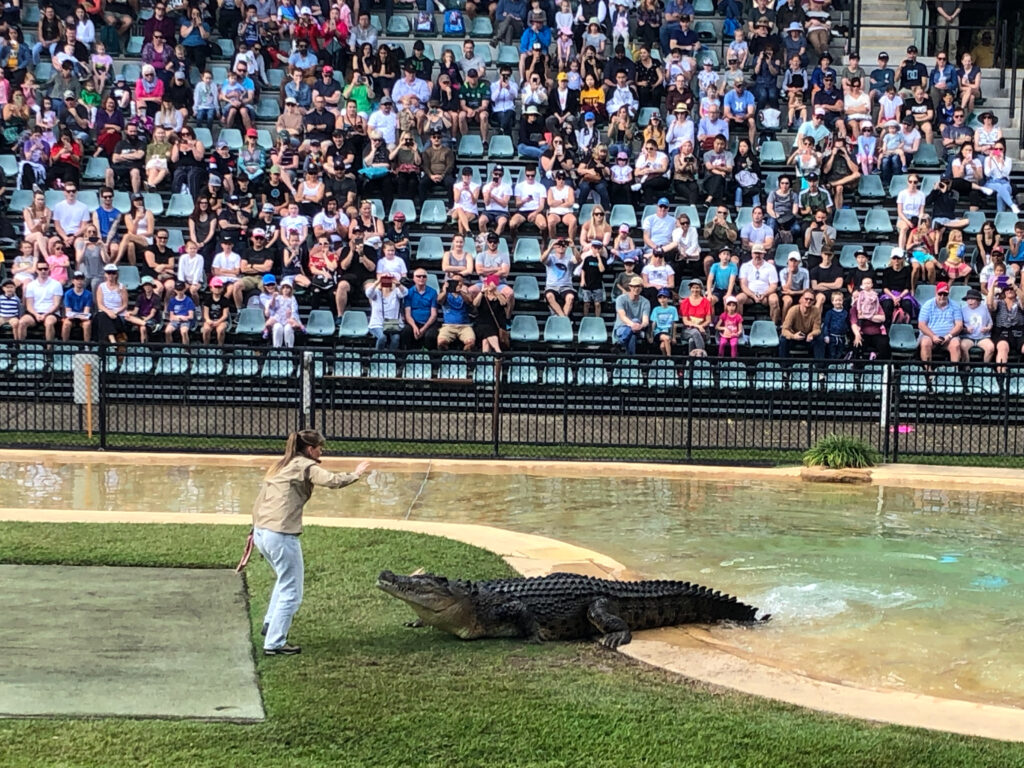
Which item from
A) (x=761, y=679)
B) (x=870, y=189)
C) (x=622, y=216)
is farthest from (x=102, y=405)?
(x=870, y=189)

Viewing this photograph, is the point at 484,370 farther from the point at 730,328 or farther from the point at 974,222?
the point at 974,222

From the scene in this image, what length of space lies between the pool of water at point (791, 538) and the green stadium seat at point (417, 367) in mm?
2024

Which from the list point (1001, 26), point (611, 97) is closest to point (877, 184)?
point (611, 97)

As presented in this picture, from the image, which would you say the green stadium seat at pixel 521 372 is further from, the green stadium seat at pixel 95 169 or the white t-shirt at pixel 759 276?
the green stadium seat at pixel 95 169

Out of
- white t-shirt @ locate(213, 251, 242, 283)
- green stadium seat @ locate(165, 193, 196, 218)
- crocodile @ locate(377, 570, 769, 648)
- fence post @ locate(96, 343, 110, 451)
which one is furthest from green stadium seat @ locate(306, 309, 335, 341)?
crocodile @ locate(377, 570, 769, 648)

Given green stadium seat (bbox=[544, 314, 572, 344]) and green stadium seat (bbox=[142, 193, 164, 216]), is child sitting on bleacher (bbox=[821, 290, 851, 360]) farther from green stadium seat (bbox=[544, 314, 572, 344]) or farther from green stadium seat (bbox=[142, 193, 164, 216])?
green stadium seat (bbox=[142, 193, 164, 216])

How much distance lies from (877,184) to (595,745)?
17862 millimetres

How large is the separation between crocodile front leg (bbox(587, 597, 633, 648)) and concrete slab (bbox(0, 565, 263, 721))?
2104mm

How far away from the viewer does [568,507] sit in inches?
538

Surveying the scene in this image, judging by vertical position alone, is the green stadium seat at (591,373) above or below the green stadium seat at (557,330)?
below

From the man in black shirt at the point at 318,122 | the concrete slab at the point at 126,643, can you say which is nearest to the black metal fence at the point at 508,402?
the concrete slab at the point at 126,643

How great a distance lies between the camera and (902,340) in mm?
20297

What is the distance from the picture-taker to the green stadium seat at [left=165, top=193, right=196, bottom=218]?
73.5ft

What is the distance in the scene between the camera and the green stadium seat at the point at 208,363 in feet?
55.3
